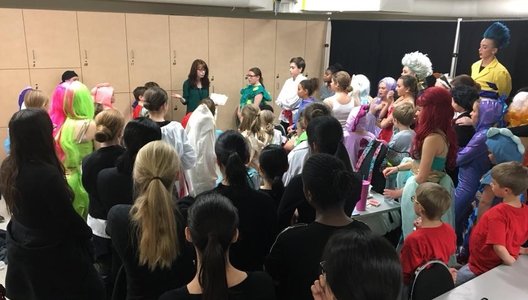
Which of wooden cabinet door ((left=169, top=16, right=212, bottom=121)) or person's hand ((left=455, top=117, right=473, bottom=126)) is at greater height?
wooden cabinet door ((left=169, top=16, right=212, bottom=121))

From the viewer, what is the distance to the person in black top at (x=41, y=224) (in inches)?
72.7

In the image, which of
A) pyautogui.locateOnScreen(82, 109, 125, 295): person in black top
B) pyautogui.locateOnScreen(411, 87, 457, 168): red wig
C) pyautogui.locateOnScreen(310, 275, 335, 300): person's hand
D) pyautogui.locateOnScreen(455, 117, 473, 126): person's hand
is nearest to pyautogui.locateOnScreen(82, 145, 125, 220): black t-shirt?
pyautogui.locateOnScreen(82, 109, 125, 295): person in black top

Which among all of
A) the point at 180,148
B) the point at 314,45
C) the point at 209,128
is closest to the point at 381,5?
the point at 314,45

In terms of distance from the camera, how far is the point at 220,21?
6.54m

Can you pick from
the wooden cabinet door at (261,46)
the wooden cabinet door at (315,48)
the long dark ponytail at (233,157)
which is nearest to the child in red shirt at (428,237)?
the long dark ponytail at (233,157)

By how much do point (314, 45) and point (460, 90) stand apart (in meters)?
4.43

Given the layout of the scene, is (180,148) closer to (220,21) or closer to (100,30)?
(100,30)

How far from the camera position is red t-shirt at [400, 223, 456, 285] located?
199cm

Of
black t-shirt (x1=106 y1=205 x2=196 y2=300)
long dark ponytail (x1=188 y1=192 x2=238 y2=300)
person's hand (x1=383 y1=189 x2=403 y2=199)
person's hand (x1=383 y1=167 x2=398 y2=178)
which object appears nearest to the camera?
long dark ponytail (x1=188 y1=192 x2=238 y2=300)

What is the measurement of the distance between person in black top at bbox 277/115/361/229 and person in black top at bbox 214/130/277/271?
149 millimetres

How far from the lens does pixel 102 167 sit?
2.39m

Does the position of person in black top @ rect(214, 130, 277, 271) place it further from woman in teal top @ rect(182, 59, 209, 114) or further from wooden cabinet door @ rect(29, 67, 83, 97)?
wooden cabinet door @ rect(29, 67, 83, 97)

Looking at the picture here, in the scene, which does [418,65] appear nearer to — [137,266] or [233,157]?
[233,157]

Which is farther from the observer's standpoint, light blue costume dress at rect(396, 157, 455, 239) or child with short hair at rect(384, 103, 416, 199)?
child with short hair at rect(384, 103, 416, 199)
